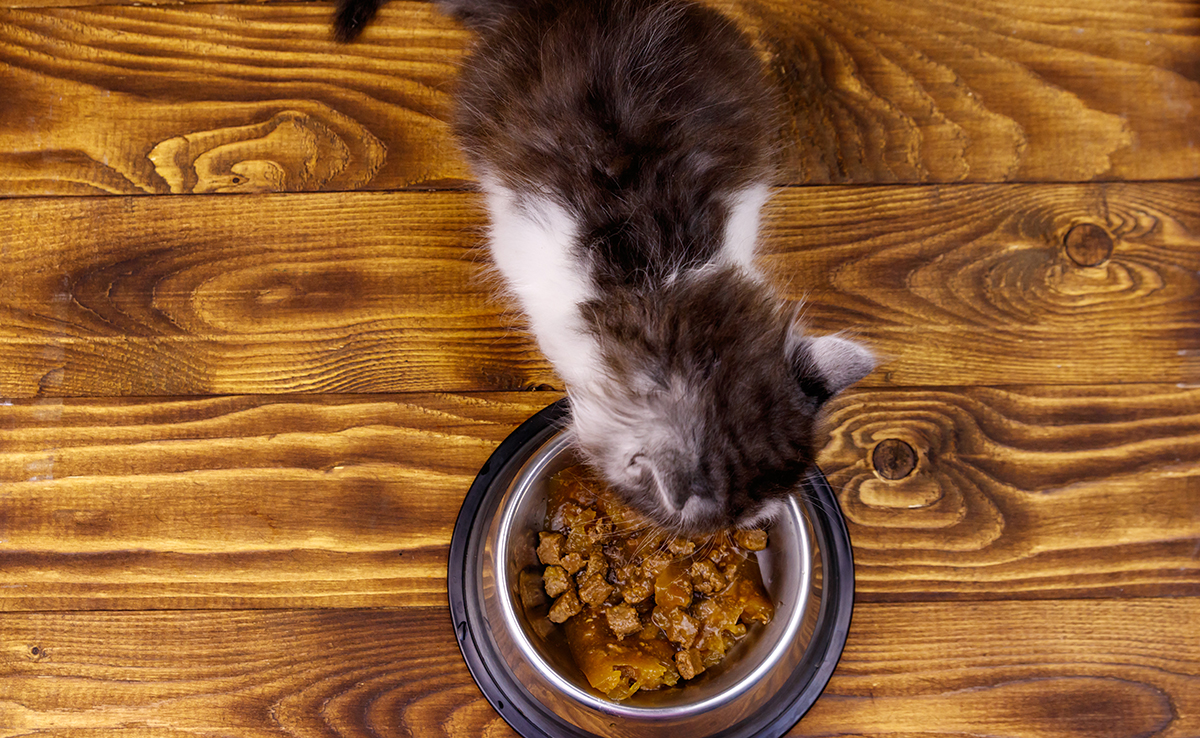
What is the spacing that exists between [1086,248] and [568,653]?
1.19m

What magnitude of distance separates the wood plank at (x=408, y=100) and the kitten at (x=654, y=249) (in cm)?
21

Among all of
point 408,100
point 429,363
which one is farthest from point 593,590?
point 408,100

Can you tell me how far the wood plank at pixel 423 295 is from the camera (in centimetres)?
126

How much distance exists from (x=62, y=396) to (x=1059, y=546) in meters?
1.81

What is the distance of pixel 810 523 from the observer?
113 centimetres

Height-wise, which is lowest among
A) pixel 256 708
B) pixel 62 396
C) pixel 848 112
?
pixel 256 708

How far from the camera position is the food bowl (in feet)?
3.58

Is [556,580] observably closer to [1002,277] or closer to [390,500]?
[390,500]

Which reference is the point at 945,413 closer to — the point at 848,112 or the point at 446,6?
the point at 848,112

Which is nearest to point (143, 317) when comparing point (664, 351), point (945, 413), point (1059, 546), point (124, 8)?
point (124, 8)

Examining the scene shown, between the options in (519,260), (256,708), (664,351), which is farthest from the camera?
(256,708)

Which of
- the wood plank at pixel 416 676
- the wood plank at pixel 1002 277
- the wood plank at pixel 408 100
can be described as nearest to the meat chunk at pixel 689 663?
the wood plank at pixel 416 676

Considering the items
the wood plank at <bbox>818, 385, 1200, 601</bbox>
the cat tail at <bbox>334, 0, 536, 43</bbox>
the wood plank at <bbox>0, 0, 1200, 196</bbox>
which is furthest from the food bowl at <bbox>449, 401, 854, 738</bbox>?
the cat tail at <bbox>334, 0, 536, 43</bbox>

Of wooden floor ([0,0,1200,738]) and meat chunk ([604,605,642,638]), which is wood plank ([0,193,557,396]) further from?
meat chunk ([604,605,642,638])
